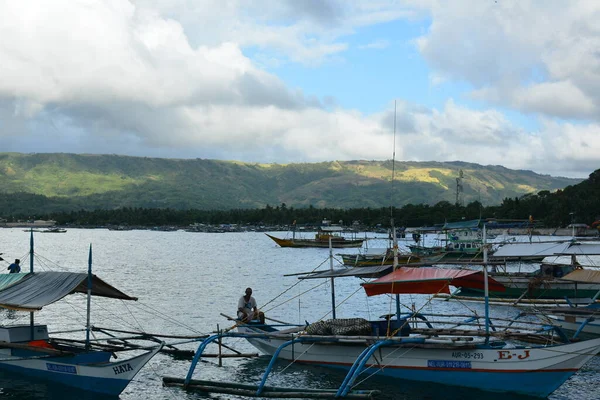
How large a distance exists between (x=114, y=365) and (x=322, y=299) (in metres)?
37.8

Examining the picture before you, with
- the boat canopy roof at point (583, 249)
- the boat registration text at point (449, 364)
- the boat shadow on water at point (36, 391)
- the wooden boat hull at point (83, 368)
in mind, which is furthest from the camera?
the boat canopy roof at point (583, 249)

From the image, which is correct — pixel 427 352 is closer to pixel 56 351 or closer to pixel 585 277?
pixel 56 351

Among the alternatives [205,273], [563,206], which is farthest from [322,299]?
[563,206]

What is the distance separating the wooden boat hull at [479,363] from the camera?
23.4 metres

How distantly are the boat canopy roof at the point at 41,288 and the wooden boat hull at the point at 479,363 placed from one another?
10.1m

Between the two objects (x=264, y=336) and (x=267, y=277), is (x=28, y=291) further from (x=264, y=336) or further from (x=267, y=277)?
(x=267, y=277)

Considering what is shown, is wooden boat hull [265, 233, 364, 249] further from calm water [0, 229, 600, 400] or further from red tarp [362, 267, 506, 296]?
red tarp [362, 267, 506, 296]

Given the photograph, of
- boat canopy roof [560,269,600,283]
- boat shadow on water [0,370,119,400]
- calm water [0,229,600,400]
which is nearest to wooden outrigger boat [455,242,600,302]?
calm water [0,229,600,400]

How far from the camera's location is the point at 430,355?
2545 cm

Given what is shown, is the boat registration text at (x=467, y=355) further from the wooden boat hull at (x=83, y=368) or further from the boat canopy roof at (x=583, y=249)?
the boat canopy roof at (x=583, y=249)

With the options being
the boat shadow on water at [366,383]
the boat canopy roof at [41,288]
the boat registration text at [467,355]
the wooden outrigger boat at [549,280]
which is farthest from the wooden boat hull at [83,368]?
the wooden outrigger boat at [549,280]

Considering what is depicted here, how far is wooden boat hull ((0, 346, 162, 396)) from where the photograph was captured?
24.3 meters

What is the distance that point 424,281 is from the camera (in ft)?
85.3

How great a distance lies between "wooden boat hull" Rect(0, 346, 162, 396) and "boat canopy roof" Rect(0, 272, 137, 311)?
7.32 ft
